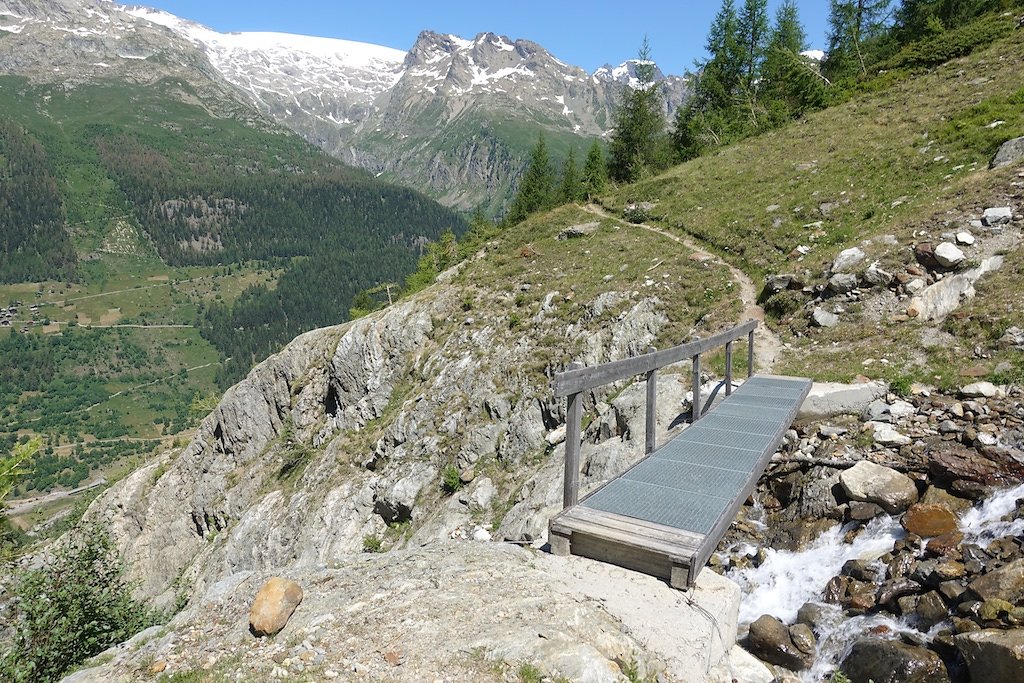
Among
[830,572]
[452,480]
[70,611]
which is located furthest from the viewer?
[452,480]

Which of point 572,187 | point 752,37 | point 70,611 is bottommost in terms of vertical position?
point 70,611

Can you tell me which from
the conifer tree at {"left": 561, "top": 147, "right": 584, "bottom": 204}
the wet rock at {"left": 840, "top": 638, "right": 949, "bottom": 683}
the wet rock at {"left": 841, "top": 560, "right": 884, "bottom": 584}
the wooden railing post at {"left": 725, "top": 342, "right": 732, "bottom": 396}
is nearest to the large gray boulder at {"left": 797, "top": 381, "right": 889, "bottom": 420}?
the wooden railing post at {"left": 725, "top": 342, "right": 732, "bottom": 396}

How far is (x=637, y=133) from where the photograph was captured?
48406 mm

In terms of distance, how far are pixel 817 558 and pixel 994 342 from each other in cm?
712

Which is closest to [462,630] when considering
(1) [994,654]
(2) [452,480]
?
(1) [994,654]

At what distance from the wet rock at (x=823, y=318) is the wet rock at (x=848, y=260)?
71.4 inches

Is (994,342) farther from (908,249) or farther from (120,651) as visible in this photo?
(120,651)

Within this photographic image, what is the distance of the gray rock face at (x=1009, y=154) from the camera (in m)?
17.2

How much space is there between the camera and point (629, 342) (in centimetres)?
1922

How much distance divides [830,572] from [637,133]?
4759cm

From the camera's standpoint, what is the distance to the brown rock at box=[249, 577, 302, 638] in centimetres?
534

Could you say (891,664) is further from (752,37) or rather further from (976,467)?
(752,37)

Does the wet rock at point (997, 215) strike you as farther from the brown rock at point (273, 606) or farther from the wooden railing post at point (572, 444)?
the brown rock at point (273, 606)

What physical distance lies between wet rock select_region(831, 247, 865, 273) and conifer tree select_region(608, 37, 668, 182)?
104 feet
